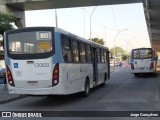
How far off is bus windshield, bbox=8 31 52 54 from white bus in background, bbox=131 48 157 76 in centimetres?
2139

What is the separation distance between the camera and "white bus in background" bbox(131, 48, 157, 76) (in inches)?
1312

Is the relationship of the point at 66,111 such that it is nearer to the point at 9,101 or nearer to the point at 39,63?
the point at 39,63

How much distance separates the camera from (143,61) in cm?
3338

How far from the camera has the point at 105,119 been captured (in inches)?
392

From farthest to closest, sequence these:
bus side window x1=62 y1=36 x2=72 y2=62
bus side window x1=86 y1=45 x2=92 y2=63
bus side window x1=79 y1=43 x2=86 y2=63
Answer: bus side window x1=86 y1=45 x2=92 y2=63, bus side window x1=79 y1=43 x2=86 y2=63, bus side window x1=62 y1=36 x2=72 y2=62

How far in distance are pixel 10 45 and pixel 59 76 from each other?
238 centimetres

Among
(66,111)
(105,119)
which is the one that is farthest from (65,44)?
(105,119)

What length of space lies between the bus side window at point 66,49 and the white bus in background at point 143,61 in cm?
2006

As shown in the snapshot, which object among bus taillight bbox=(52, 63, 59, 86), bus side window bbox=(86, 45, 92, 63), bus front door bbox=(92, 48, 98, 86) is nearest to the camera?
bus taillight bbox=(52, 63, 59, 86)

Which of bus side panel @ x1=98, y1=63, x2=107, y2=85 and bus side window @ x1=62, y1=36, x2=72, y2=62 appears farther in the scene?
bus side panel @ x1=98, y1=63, x2=107, y2=85

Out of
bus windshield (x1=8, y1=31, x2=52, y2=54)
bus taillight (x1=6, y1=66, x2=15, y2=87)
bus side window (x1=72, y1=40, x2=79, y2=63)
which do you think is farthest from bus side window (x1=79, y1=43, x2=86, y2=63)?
bus taillight (x1=6, y1=66, x2=15, y2=87)

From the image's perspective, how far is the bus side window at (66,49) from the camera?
13.6m

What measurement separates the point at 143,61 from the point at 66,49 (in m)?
20.5

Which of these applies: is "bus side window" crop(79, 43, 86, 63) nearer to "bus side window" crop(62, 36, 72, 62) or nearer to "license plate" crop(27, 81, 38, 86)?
"bus side window" crop(62, 36, 72, 62)
